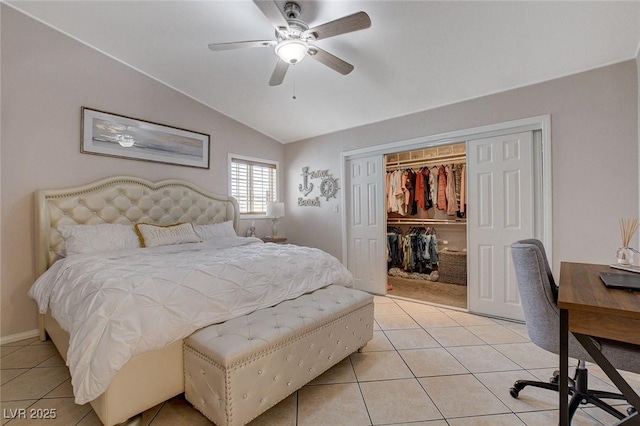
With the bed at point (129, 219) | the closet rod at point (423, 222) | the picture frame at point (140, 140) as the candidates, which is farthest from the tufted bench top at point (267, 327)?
the closet rod at point (423, 222)

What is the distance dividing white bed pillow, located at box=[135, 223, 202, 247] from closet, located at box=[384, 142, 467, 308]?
2.78 metres

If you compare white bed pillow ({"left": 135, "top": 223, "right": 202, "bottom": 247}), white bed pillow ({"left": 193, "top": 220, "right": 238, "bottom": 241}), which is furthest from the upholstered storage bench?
white bed pillow ({"left": 193, "top": 220, "right": 238, "bottom": 241})

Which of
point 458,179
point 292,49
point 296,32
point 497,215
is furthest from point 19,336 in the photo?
point 458,179

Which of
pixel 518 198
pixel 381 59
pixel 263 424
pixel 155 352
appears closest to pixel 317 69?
pixel 381 59

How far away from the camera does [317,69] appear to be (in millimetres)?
3020

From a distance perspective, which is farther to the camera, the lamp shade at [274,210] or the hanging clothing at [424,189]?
the hanging clothing at [424,189]

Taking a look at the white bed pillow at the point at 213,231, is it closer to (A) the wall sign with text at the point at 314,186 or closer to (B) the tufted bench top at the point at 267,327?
(A) the wall sign with text at the point at 314,186

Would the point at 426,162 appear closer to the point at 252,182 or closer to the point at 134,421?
the point at 252,182

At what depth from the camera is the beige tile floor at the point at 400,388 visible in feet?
5.28

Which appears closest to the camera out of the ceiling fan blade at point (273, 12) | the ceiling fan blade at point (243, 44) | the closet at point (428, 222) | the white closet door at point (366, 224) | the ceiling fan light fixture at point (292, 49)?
the ceiling fan blade at point (273, 12)

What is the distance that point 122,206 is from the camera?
3225 millimetres

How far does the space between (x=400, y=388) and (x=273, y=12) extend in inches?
104

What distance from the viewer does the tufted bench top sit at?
4.72 feet

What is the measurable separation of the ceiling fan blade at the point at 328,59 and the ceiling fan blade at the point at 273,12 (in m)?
0.27
